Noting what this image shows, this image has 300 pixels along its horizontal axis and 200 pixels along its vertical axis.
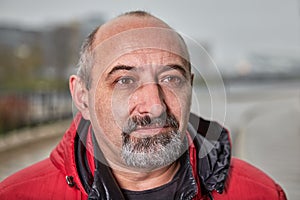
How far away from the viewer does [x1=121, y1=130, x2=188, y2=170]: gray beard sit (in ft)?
2.22

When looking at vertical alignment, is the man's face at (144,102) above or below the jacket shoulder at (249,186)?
above

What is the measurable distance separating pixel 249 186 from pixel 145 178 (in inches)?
6.9

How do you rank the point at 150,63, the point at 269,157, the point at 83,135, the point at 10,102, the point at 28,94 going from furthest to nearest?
the point at 28,94, the point at 10,102, the point at 269,157, the point at 83,135, the point at 150,63

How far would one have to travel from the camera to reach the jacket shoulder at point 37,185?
0.76 meters

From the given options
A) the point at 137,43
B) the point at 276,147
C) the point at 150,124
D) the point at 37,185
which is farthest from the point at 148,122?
the point at 276,147

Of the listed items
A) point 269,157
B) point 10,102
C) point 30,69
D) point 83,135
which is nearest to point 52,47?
point 30,69

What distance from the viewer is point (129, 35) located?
0.69 metres

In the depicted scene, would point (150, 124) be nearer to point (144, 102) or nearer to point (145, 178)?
point (144, 102)

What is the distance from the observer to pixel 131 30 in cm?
69

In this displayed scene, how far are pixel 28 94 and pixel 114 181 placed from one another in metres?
4.12

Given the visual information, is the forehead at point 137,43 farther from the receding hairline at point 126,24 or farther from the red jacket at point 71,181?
the red jacket at point 71,181

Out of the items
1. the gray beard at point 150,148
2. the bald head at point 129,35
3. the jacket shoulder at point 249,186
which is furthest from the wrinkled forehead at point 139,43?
the jacket shoulder at point 249,186

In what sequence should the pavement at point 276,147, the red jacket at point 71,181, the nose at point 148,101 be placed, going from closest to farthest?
1. the nose at point 148,101
2. the red jacket at point 71,181
3. the pavement at point 276,147

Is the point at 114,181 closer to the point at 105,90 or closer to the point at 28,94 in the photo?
the point at 105,90
